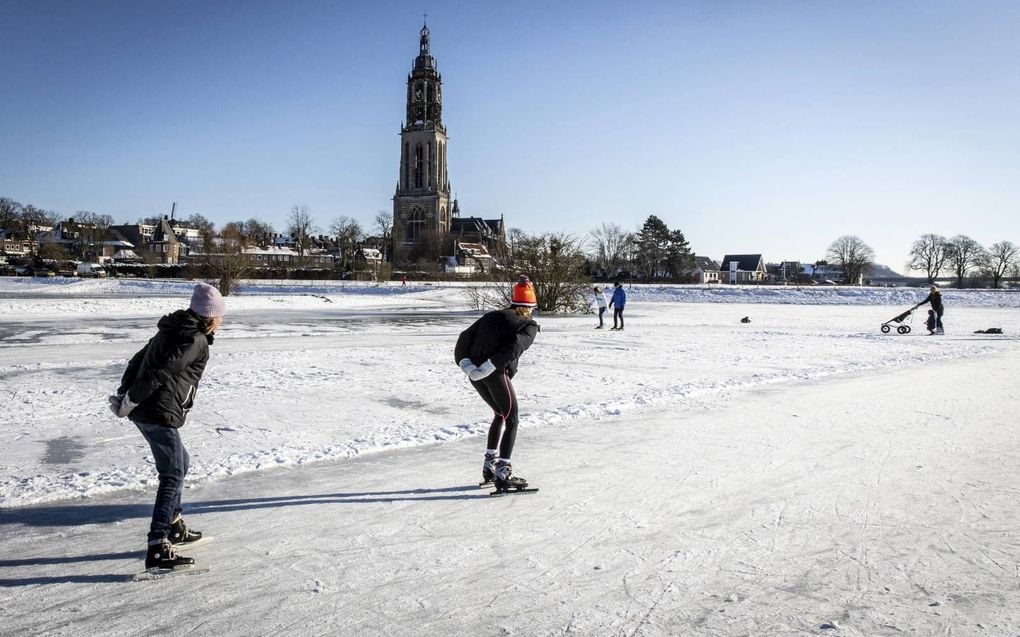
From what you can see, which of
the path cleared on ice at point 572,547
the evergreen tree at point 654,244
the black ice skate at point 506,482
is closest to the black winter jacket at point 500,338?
the black ice skate at point 506,482

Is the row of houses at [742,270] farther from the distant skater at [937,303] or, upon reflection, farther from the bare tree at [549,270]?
the distant skater at [937,303]

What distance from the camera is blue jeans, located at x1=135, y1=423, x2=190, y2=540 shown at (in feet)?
12.0

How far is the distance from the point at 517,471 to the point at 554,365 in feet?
22.0

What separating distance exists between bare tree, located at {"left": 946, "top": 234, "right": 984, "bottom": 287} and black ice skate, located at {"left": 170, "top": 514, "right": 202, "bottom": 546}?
106m

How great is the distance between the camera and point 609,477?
5.46m

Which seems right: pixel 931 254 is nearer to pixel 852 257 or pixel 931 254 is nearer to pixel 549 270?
pixel 852 257

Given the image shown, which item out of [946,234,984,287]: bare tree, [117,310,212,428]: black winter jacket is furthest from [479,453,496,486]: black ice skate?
[946,234,984,287]: bare tree

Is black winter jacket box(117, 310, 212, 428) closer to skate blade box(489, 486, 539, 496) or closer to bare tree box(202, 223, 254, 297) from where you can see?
skate blade box(489, 486, 539, 496)

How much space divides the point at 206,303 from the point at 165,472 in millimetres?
994

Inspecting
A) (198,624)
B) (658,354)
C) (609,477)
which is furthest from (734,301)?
(198,624)

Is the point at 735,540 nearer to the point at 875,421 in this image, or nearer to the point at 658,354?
the point at 875,421

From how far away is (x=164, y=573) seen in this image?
11.7 feet

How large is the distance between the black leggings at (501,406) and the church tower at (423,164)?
107369 millimetres

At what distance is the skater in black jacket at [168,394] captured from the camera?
3.57m
